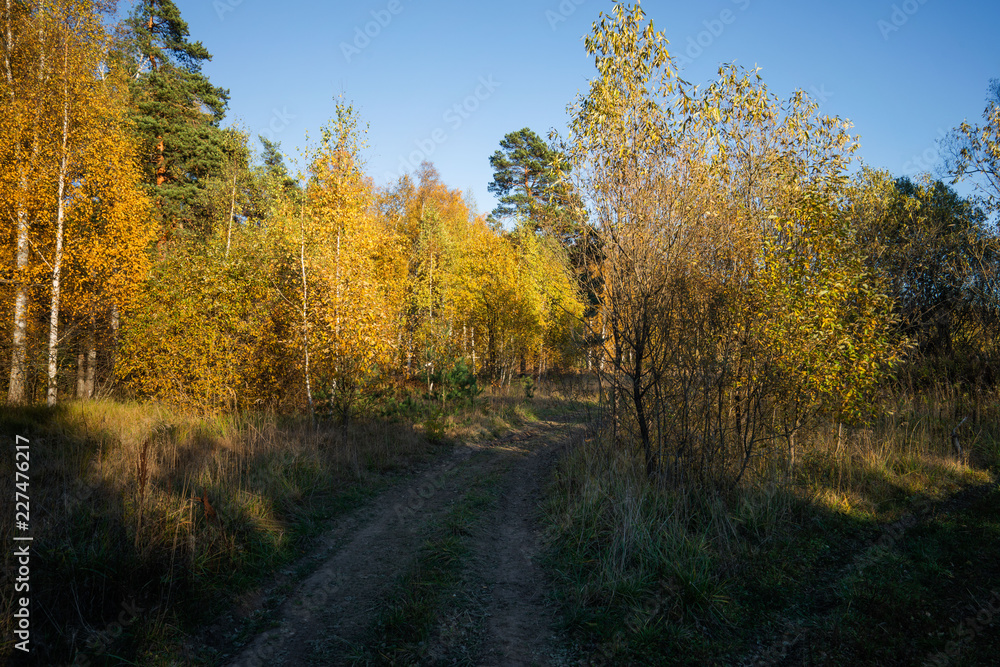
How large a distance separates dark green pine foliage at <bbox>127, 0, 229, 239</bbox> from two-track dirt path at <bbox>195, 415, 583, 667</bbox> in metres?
17.1

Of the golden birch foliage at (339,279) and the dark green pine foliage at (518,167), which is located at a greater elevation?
the dark green pine foliage at (518,167)

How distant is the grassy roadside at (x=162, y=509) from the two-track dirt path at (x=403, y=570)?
0.49 m

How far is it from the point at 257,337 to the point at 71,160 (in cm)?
703

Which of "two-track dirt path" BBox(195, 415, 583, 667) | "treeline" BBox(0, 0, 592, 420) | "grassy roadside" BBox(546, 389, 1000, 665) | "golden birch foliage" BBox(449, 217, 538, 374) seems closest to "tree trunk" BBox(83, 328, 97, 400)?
"treeline" BBox(0, 0, 592, 420)

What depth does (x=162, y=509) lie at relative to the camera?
4820 millimetres

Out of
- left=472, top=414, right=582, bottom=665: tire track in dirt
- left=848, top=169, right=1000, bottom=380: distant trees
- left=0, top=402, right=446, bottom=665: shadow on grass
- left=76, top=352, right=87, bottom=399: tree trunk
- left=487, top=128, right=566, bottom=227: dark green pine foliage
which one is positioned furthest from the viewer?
left=487, top=128, right=566, bottom=227: dark green pine foliage

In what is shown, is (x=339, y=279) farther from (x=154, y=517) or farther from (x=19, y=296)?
(x=19, y=296)

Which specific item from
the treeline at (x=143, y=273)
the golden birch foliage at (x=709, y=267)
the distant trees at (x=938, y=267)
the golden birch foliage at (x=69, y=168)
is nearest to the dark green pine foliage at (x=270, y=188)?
the treeline at (x=143, y=273)

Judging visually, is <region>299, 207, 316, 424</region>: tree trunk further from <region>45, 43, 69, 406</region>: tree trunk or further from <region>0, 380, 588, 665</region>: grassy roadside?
<region>45, 43, 69, 406</region>: tree trunk

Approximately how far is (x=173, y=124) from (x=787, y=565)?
24.2 meters

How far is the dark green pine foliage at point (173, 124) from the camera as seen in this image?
18562mm

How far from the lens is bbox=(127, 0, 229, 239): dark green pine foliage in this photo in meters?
18.6

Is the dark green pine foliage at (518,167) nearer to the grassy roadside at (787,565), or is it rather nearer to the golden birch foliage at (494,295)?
the golden birch foliage at (494,295)

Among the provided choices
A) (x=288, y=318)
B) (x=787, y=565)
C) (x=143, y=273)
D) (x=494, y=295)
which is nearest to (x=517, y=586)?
(x=787, y=565)
